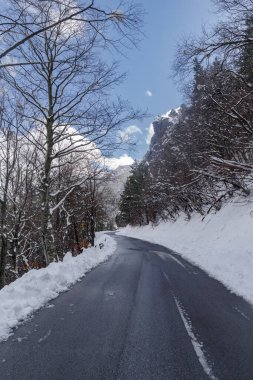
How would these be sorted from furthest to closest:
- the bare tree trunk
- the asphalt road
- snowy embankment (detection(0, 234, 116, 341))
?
the bare tree trunk → snowy embankment (detection(0, 234, 116, 341)) → the asphalt road

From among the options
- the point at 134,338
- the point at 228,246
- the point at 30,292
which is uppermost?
the point at 30,292

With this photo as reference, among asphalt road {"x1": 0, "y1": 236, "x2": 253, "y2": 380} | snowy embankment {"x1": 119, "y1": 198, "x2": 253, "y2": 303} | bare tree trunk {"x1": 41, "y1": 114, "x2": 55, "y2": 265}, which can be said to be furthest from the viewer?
bare tree trunk {"x1": 41, "y1": 114, "x2": 55, "y2": 265}

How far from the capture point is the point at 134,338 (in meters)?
5.37

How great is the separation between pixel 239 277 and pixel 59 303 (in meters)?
6.04

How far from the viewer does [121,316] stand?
6609 mm

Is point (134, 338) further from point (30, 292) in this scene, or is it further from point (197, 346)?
point (30, 292)

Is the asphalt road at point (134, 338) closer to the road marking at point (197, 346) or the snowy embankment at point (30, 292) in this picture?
the road marking at point (197, 346)

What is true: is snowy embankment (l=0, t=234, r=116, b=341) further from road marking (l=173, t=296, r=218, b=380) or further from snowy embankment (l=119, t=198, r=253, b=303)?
snowy embankment (l=119, t=198, r=253, b=303)

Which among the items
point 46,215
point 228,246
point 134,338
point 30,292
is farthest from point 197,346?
point 228,246

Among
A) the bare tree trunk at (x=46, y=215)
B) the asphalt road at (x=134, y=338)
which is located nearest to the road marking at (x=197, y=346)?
the asphalt road at (x=134, y=338)

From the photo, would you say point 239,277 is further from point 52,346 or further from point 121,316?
point 52,346

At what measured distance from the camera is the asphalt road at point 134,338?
13.8ft

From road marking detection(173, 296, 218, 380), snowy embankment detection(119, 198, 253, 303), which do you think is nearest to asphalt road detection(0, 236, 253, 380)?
road marking detection(173, 296, 218, 380)

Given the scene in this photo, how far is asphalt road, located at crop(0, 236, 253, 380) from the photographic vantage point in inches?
166
